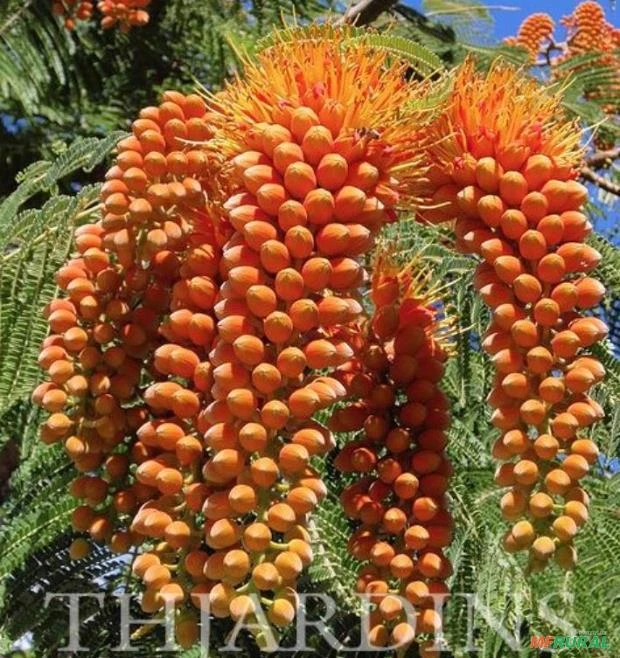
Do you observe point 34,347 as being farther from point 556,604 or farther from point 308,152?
point 556,604

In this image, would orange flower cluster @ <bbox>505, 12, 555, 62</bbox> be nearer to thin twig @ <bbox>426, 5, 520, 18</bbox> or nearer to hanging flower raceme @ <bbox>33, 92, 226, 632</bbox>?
thin twig @ <bbox>426, 5, 520, 18</bbox>

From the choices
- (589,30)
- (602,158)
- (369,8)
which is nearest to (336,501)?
(369,8)

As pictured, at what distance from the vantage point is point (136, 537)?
1.03 meters

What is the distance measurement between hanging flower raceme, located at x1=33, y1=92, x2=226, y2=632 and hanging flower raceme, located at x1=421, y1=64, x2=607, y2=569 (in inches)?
9.9

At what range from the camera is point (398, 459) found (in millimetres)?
1088

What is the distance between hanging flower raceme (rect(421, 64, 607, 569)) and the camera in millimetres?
904

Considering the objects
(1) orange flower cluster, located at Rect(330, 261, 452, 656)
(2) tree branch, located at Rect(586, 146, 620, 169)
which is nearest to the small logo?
(1) orange flower cluster, located at Rect(330, 261, 452, 656)

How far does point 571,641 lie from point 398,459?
44cm

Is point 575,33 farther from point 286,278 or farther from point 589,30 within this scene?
point 286,278

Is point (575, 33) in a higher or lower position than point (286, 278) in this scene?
higher

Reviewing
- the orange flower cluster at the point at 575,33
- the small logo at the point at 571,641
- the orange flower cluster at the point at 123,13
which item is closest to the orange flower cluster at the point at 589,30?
the orange flower cluster at the point at 575,33

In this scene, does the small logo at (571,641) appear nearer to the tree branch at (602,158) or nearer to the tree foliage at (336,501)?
the tree foliage at (336,501)

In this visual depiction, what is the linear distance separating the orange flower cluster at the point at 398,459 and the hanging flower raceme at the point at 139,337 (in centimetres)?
19

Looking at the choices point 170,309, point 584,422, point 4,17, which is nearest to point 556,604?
point 584,422
